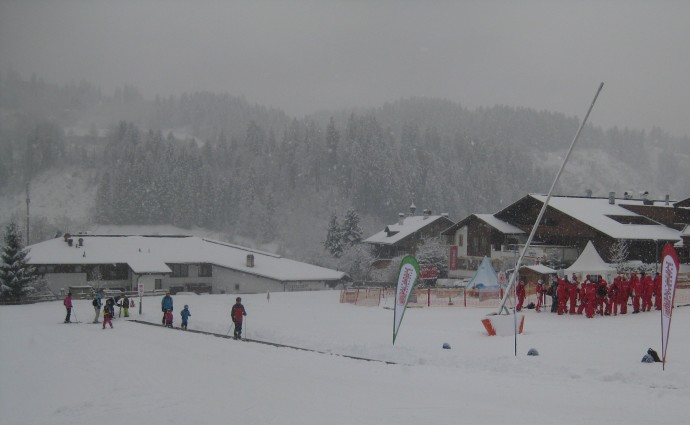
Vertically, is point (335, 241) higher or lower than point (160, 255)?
higher

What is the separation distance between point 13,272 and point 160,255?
72.7 feet

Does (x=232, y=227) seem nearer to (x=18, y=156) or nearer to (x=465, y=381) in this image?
(x=18, y=156)

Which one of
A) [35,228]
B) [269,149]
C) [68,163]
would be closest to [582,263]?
[35,228]

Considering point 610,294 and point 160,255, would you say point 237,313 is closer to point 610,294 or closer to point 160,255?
Result: point 610,294

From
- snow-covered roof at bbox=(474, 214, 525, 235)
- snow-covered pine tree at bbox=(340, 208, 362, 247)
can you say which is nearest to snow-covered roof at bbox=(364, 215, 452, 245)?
snow-covered pine tree at bbox=(340, 208, 362, 247)

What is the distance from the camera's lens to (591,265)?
141 feet

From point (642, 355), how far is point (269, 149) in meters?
151

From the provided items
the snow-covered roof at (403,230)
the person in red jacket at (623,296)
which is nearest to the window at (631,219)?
the snow-covered roof at (403,230)

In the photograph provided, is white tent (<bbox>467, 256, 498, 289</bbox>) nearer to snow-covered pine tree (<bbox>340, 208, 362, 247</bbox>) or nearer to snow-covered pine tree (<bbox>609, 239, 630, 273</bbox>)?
snow-covered pine tree (<bbox>609, 239, 630, 273</bbox>)

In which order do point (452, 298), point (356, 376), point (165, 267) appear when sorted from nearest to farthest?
1. point (356, 376)
2. point (452, 298)
3. point (165, 267)

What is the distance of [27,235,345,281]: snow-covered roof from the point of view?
6540cm

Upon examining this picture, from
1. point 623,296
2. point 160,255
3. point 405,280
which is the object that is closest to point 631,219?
point 623,296

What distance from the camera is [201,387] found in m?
13.8

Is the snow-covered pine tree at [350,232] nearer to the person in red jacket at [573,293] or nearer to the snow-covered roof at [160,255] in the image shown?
the snow-covered roof at [160,255]
